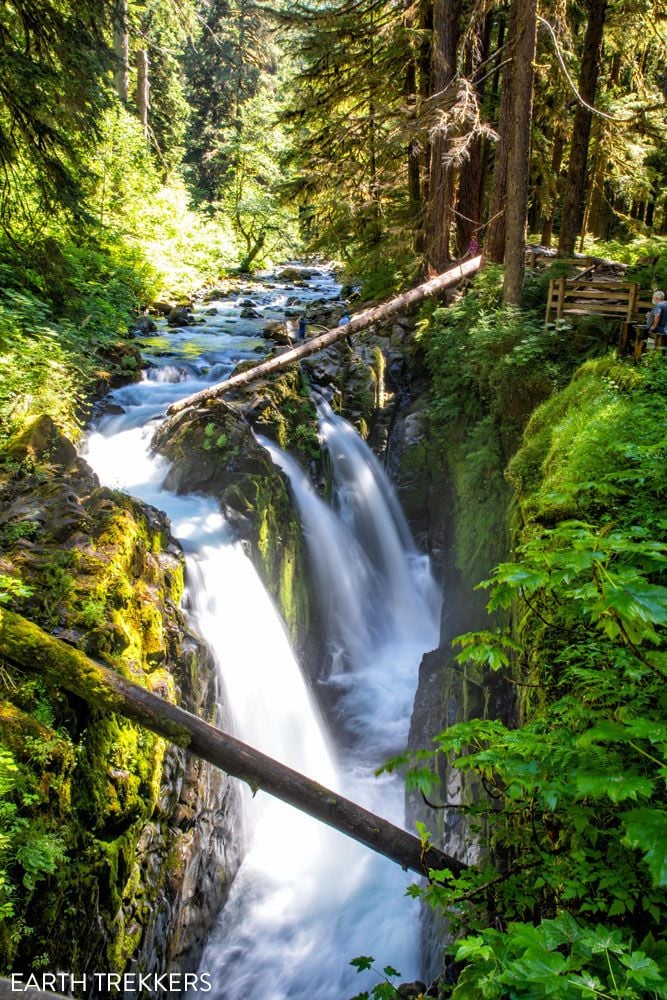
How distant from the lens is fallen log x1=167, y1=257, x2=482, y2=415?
11156 mm

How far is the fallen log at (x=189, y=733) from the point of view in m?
4.14

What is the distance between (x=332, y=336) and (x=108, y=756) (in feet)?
33.9

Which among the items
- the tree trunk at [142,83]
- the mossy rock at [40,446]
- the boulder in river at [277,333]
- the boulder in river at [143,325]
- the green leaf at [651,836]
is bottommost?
the mossy rock at [40,446]

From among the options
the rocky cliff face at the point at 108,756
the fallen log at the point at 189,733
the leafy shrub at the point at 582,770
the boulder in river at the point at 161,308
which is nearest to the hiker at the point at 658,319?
the leafy shrub at the point at 582,770

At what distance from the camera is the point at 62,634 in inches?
182

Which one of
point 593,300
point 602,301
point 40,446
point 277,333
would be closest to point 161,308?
point 277,333

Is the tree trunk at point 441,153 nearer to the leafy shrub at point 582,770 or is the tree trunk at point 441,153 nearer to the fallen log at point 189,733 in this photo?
the leafy shrub at point 582,770

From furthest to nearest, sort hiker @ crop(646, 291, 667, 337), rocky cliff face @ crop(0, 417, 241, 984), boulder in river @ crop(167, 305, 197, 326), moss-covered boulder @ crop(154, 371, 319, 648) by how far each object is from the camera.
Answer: boulder in river @ crop(167, 305, 197, 326), moss-covered boulder @ crop(154, 371, 319, 648), hiker @ crop(646, 291, 667, 337), rocky cliff face @ crop(0, 417, 241, 984)

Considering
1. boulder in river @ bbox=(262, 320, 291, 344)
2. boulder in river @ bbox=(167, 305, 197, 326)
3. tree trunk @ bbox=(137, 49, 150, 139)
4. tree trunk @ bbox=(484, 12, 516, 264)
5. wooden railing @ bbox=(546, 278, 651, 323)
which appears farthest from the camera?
tree trunk @ bbox=(137, 49, 150, 139)

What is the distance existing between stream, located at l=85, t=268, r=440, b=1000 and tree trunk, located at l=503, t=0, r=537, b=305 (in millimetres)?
4554

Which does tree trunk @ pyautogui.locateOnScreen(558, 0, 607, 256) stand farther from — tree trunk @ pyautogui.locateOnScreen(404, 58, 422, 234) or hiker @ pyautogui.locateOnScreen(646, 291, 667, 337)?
hiker @ pyautogui.locateOnScreen(646, 291, 667, 337)

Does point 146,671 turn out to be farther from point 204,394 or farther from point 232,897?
point 204,394

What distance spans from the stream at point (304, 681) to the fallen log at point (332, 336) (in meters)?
1.08

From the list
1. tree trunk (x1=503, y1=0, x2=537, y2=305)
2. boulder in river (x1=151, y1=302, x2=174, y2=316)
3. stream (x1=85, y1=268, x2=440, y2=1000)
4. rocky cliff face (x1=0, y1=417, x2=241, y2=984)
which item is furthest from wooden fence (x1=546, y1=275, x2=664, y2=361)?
boulder in river (x1=151, y1=302, x2=174, y2=316)
